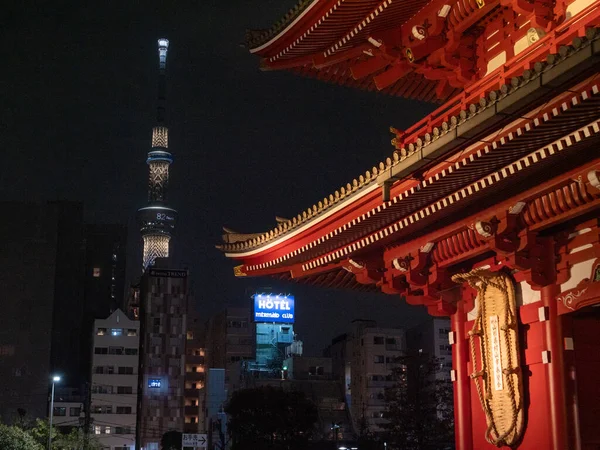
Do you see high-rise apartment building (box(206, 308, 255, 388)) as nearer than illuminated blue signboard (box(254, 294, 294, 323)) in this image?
Yes

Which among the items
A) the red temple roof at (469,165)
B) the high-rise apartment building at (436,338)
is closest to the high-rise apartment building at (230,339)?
the high-rise apartment building at (436,338)

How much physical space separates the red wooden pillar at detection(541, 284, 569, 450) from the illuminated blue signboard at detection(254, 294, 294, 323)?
91.6 m

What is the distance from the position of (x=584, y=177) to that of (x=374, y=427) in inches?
3113

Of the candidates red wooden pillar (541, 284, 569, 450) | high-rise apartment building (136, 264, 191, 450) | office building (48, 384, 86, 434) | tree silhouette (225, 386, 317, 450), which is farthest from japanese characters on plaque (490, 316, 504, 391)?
high-rise apartment building (136, 264, 191, 450)

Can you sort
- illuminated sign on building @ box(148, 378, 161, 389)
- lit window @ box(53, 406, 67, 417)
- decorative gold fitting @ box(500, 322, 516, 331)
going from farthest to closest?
illuminated sign on building @ box(148, 378, 161, 389) < lit window @ box(53, 406, 67, 417) < decorative gold fitting @ box(500, 322, 516, 331)

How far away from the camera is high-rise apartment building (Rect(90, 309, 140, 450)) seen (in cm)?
8262

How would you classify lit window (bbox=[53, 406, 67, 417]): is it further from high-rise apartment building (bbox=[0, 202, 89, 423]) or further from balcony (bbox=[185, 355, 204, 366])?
balcony (bbox=[185, 355, 204, 366])

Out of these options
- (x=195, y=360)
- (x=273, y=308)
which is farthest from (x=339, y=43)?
(x=273, y=308)

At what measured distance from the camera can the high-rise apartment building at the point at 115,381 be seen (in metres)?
82.6

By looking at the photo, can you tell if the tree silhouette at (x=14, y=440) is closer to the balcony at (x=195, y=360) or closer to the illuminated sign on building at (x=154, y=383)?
the illuminated sign on building at (x=154, y=383)

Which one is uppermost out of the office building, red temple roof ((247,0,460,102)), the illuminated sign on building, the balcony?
red temple roof ((247,0,460,102))

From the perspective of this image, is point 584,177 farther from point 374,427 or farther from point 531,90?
point 374,427

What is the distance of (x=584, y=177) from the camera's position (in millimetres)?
11805

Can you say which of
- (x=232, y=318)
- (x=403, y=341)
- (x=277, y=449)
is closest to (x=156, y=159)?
(x=232, y=318)
